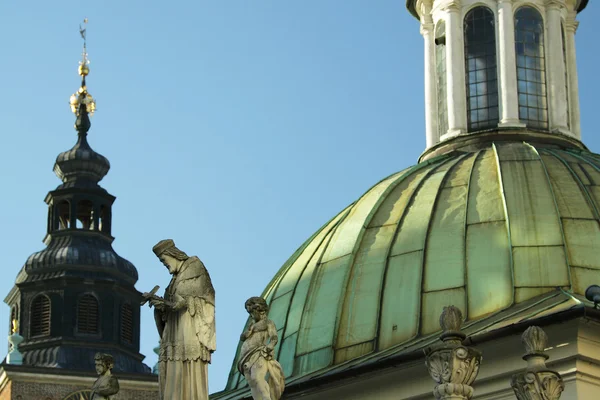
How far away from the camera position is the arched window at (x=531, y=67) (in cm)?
5084

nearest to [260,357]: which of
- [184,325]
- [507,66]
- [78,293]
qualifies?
[184,325]

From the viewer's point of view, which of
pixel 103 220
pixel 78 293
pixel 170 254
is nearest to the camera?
pixel 170 254

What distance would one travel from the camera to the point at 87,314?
106125mm

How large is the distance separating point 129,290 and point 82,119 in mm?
11887

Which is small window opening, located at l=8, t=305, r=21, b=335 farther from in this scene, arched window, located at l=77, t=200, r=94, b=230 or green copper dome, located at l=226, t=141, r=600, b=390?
green copper dome, located at l=226, t=141, r=600, b=390

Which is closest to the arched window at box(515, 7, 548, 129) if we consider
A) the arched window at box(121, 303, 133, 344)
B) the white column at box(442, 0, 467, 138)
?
the white column at box(442, 0, 467, 138)

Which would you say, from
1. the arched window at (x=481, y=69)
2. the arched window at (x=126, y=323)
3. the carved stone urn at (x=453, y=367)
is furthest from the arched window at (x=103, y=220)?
the carved stone urn at (x=453, y=367)

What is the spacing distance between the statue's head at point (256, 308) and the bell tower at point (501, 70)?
62.4ft

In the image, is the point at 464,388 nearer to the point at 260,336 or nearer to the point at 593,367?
the point at 260,336

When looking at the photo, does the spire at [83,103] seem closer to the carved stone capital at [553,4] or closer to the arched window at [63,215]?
the arched window at [63,215]

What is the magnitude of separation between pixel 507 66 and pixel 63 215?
61208 mm

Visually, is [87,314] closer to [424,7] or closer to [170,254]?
[424,7]

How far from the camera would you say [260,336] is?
31.8 m

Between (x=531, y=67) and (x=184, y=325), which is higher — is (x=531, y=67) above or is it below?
above
